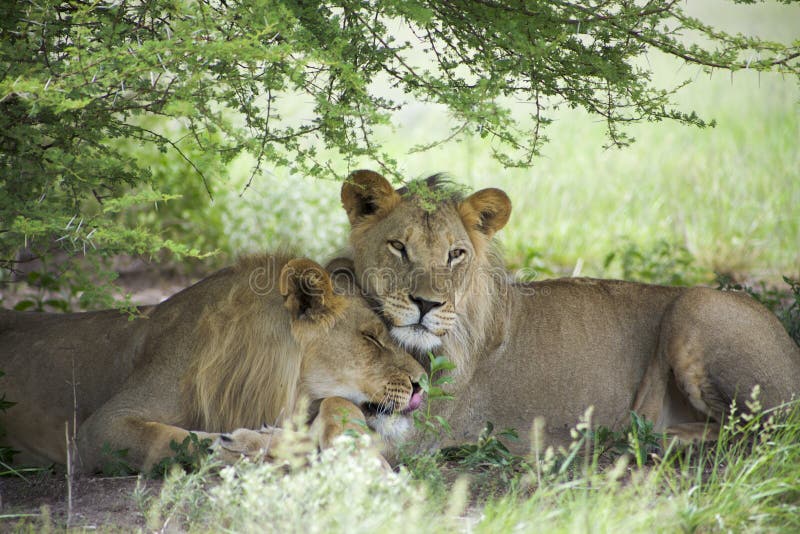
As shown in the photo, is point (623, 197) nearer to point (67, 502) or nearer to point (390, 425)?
point (390, 425)

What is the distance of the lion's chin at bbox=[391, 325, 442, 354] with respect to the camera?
3893mm

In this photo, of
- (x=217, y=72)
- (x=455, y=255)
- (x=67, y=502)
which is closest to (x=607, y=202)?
(x=455, y=255)

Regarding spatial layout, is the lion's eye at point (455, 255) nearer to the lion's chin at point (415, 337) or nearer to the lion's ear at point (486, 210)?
the lion's ear at point (486, 210)

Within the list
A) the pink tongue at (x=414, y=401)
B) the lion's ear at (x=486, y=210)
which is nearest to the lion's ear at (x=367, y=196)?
the lion's ear at (x=486, y=210)

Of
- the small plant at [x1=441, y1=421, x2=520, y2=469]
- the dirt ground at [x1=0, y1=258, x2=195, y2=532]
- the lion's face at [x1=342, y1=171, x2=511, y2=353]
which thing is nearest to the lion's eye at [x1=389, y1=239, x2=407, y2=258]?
the lion's face at [x1=342, y1=171, x2=511, y2=353]

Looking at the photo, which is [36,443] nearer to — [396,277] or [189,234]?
[396,277]

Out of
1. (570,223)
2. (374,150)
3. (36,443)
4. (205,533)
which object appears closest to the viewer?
(205,533)

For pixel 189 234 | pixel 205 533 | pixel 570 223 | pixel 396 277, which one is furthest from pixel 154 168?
pixel 205 533

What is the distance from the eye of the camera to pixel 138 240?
3.33 m

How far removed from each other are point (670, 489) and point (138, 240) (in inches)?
81.6

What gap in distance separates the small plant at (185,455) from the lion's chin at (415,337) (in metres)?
0.86

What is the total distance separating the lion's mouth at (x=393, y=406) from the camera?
3.96 meters

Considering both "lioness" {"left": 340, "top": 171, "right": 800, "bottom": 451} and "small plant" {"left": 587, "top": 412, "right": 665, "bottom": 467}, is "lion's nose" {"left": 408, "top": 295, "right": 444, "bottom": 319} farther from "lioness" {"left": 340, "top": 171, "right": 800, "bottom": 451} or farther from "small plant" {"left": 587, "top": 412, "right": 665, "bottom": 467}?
"small plant" {"left": 587, "top": 412, "right": 665, "bottom": 467}

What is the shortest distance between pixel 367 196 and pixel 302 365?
0.78 meters
